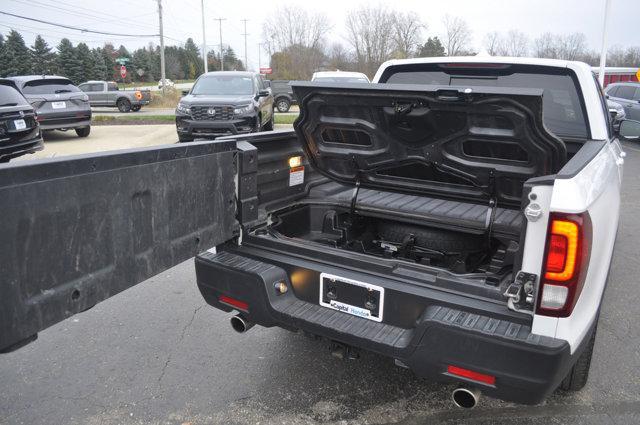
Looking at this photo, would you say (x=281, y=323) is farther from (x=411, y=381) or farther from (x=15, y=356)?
(x=15, y=356)

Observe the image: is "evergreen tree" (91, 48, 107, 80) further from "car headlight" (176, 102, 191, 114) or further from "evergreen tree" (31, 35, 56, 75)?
"car headlight" (176, 102, 191, 114)

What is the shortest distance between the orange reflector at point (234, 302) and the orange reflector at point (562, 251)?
1604mm

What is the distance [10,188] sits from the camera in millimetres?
1669

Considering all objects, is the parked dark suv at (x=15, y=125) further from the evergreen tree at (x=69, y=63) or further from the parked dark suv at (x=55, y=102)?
the evergreen tree at (x=69, y=63)

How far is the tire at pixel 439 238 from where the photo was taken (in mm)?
3445

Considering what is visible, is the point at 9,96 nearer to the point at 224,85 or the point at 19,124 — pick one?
the point at 19,124

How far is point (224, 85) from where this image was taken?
13172 mm

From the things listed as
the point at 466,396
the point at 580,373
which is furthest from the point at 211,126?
the point at 466,396

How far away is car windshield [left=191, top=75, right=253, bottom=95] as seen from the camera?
511 inches

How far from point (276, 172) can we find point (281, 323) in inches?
43.2

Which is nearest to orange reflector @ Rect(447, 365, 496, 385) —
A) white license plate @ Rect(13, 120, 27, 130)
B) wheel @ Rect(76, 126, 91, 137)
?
white license plate @ Rect(13, 120, 27, 130)

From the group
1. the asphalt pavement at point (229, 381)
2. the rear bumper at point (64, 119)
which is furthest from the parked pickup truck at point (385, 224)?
the rear bumper at point (64, 119)

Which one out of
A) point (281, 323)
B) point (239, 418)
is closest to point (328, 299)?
point (281, 323)

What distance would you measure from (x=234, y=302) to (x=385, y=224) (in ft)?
4.58
